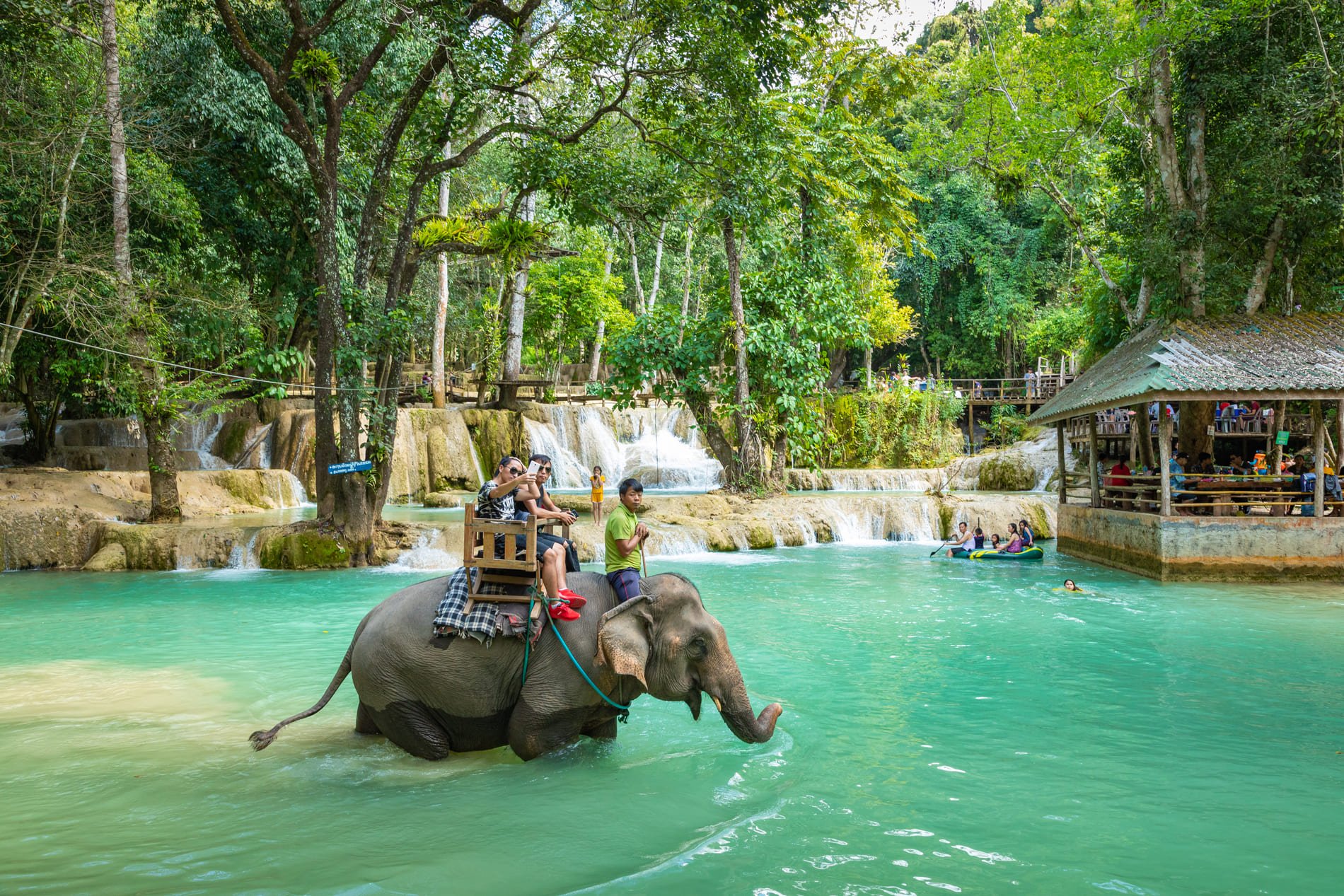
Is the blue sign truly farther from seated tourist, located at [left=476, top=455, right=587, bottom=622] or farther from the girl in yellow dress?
seated tourist, located at [left=476, top=455, right=587, bottom=622]

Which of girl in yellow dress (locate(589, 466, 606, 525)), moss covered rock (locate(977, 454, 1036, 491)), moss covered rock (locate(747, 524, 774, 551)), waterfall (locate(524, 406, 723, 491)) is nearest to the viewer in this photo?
girl in yellow dress (locate(589, 466, 606, 525))

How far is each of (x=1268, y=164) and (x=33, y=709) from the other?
19.7 meters

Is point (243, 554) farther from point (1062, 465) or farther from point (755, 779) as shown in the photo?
point (1062, 465)

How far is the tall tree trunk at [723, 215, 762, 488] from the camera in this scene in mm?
23625

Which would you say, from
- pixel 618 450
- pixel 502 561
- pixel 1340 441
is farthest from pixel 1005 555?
pixel 618 450

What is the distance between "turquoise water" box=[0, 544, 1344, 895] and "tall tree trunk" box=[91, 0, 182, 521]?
7.17 m

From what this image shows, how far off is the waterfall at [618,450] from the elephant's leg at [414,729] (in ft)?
73.1

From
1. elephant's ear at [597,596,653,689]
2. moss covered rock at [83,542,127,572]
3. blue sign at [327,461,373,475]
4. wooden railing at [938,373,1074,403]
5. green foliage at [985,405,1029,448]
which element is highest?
wooden railing at [938,373,1074,403]

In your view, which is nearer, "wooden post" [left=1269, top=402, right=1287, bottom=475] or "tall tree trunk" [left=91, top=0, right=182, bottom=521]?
"tall tree trunk" [left=91, top=0, right=182, bottom=521]

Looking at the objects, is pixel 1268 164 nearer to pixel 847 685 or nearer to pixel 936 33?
pixel 847 685

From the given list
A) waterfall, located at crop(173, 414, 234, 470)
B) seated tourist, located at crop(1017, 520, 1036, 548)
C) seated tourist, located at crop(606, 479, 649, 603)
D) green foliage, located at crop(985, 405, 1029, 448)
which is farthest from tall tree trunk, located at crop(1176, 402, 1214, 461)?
waterfall, located at crop(173, 414, 234, 470)

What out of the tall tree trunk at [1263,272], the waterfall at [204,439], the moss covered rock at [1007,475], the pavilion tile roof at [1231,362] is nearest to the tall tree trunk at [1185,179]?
the tall tree trunk at [1263,272]

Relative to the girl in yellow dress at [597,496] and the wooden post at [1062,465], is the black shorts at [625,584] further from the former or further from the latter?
the wooden post at [1062,465]

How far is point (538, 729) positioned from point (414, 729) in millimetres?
823
